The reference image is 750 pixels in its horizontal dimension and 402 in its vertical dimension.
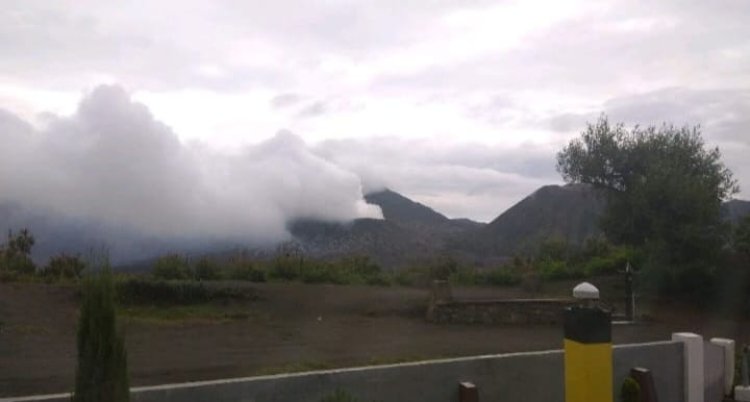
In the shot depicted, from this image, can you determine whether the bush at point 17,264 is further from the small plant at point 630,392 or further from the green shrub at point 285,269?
the small plant at point 630,392

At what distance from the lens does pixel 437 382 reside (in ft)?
29.0

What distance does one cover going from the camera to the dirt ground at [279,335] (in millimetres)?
12966

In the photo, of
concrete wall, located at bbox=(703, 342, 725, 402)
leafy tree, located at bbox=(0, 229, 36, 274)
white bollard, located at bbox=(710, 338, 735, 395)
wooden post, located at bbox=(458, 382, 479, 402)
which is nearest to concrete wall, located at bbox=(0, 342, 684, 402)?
wooden post, located at bbox=(458, 382, 479, 402)

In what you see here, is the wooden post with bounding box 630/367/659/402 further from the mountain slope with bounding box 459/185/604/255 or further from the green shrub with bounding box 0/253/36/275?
the mountain slope with bounding box 459/185/604/255

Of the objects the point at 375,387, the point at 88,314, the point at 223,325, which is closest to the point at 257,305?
the point at 223,325

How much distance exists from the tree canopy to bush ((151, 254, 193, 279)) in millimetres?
13668

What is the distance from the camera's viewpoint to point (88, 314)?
5828 mm

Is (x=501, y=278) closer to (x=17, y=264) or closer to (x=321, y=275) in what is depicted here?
(x=321, y=275)

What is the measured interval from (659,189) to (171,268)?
47.2 ft

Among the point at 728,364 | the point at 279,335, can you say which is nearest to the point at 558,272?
the point at 279,335

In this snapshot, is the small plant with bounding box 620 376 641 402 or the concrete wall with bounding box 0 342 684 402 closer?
the concrete wall with bounding box 0 342 684 402

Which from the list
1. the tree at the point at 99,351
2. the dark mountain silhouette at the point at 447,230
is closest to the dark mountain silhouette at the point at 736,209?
the dark mountain silhouette at the point at 447,230

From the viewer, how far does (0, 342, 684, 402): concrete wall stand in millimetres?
7277

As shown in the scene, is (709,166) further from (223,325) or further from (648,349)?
(648,349)
